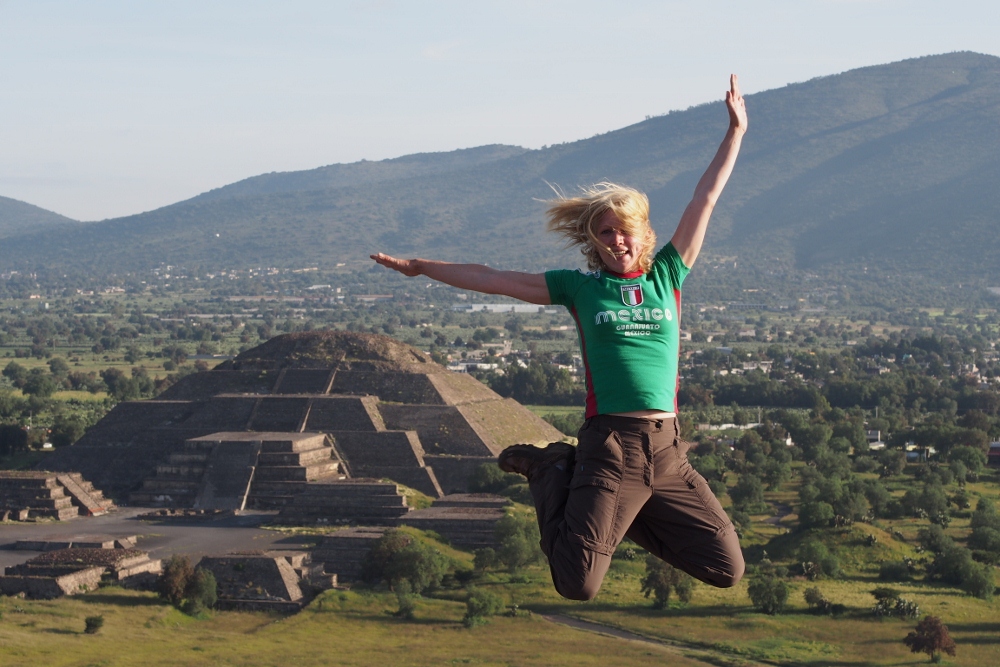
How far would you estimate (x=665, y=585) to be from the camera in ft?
135

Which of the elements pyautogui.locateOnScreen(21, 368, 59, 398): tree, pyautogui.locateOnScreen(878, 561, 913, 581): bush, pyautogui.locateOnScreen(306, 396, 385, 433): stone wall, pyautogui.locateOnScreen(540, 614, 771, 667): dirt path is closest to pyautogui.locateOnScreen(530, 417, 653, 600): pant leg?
pyautogui.locateOnScreen(540, 614, 771, 667): dirt path

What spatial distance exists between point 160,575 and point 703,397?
64371mm

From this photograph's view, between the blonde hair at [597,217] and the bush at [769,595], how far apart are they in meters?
33.4

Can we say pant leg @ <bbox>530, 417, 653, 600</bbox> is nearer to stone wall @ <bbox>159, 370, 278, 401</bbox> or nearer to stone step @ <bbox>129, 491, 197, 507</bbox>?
stone step @ <bbox>129, 491, 197, 507</bbox>

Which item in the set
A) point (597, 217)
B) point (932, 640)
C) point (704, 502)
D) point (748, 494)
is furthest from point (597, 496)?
point (748, 494)

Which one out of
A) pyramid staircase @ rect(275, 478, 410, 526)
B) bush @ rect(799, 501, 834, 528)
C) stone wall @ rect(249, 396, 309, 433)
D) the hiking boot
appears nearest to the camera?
the hiking boot

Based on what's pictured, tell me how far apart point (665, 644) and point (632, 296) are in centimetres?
3059

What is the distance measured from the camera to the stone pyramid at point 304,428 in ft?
189

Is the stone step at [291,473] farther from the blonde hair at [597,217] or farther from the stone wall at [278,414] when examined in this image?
the blonde hair at [597,217]

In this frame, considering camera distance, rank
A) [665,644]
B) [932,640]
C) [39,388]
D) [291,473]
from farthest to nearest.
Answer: [39,388] < [291,473] < [665,644] < [932,640]

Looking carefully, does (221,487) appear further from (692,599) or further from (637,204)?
(637,204)

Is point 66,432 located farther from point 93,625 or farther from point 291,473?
point 93,625

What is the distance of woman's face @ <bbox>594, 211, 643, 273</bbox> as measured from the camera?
28.6 ft

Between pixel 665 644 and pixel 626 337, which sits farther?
pixel 665 644
